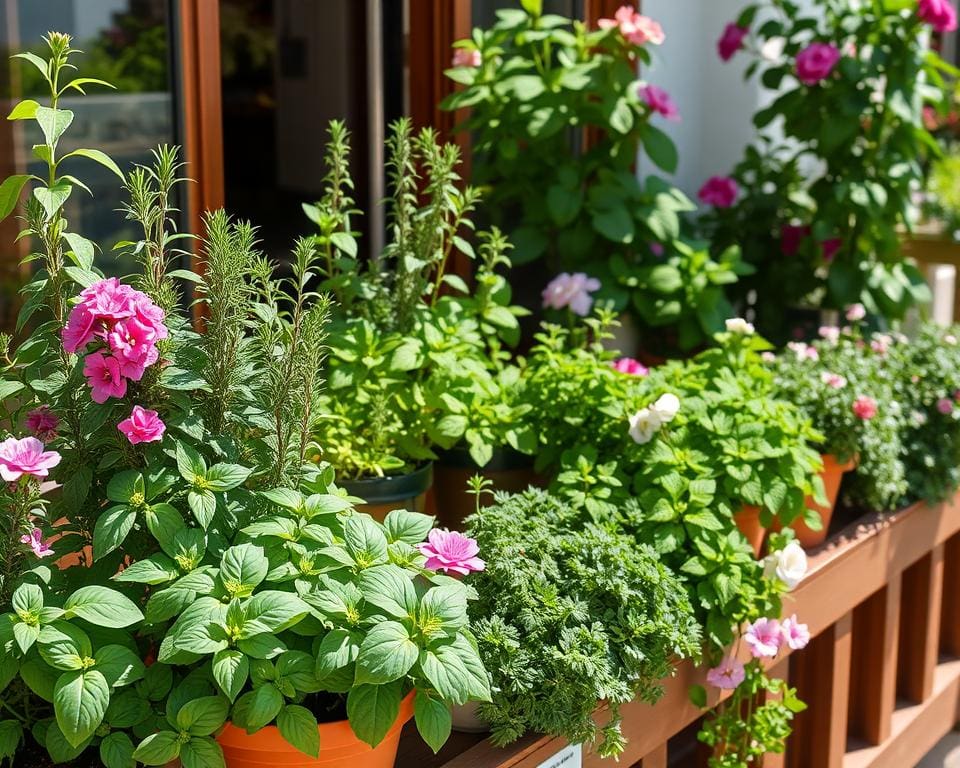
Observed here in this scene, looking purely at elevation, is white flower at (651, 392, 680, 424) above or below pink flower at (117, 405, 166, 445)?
below

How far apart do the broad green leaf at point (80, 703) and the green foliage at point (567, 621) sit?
0.52 m

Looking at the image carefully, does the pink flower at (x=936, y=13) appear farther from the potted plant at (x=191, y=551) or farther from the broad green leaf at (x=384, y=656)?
the broad green leaf at (x=384, y=656)

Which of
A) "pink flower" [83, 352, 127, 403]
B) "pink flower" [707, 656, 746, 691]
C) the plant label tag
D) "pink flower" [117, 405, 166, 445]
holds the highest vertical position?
"pink flower" [83, 352, 127, 403]

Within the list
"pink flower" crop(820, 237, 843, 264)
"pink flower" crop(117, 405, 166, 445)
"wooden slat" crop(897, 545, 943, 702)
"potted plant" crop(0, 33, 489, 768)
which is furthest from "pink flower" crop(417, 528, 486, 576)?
"pink flower" crop(820, 237, 843, 264)

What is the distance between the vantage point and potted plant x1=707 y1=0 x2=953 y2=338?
3.08 m

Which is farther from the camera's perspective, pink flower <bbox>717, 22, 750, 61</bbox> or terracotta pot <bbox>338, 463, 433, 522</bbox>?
pink flower <bbox>717, 22, 750, 61</bbox>

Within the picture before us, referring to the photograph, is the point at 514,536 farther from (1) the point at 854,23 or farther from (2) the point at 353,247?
(1) the point at 854,23

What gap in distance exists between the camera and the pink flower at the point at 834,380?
2.54m

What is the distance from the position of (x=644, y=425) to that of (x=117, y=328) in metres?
0.96

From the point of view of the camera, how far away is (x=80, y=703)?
4.29 feet

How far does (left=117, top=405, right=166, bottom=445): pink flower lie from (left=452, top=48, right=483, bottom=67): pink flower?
1443 millimetres

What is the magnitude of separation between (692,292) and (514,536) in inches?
46.9

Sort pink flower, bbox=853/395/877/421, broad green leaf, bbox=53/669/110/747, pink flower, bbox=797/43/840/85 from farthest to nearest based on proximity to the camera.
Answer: pink flower, bbox=797/43/840/85 → pink flower, bbox=853/395/877/421 → broad green leaf, bbox=53/669/110/747

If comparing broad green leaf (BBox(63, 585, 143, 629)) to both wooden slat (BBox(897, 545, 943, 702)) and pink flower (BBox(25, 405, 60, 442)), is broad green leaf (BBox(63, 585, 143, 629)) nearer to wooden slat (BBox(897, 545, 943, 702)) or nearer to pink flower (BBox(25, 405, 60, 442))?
pink flower (BBox(25, 405, 60, 442))
